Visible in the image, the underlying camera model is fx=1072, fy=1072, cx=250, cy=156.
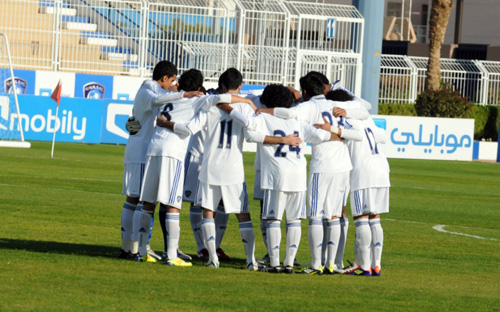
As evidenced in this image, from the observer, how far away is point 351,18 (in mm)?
39969

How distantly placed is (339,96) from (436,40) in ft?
131

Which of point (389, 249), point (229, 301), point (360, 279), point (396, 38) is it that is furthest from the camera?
point (396, 38)

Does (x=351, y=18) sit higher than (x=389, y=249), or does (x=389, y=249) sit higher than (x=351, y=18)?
(x=351, y=18)

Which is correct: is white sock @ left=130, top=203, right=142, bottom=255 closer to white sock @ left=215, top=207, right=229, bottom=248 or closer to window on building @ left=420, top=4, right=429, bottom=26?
white sock @ left=215, top=207, right=229, bottom=248

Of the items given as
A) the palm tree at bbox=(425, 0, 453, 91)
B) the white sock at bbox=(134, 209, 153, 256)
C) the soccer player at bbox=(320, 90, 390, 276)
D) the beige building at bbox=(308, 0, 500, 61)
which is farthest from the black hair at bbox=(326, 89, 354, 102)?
the beige building at bbox=(308, 0, 500, 61)

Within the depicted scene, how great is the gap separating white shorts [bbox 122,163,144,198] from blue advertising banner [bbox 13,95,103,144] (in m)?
21.1

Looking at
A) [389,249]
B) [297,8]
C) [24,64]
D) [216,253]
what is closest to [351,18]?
[297,8]

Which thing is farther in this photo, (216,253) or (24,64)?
(24,64)

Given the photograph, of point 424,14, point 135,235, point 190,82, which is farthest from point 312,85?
point 424,14

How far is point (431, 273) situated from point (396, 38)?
6114 centimetres

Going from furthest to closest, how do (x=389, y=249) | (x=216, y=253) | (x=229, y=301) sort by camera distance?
(x=389, y=249) < (x=216, y=253) < (x=229, y=301)

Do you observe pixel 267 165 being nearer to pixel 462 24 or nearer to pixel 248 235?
pixel 248 235

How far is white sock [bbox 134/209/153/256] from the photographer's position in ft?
37.3

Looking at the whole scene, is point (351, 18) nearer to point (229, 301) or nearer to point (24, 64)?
point (24, 64)
